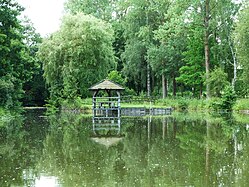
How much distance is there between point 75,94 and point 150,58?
9.72m

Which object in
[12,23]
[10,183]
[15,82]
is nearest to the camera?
[10,183]

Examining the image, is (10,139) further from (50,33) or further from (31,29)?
(31,29)

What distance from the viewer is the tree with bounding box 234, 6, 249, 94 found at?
3662 cm

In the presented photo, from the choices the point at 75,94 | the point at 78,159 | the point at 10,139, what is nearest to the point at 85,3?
the point at 75,94

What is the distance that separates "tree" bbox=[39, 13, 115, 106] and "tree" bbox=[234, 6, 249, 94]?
14.6 m

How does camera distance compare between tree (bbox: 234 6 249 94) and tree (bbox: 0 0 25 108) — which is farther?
tree (bbox: 234 6 249 94)

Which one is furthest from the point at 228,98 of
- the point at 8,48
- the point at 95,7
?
the point at 95,7

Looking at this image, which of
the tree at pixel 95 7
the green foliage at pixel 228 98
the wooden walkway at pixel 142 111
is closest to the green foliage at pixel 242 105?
the green foliage at pixel 228 98

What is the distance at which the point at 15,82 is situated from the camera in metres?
38.3

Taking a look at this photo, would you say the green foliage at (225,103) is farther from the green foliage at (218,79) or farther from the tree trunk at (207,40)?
the tree trunk at (207,40)

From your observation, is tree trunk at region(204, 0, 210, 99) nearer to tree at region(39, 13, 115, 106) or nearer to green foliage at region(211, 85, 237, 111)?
green foliage at region(211, 85, 237, 111)

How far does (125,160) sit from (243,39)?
→ 27.6m

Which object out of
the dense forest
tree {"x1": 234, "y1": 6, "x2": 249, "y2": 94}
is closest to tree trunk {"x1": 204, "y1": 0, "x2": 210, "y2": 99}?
the dense forest

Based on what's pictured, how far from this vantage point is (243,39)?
122ft
